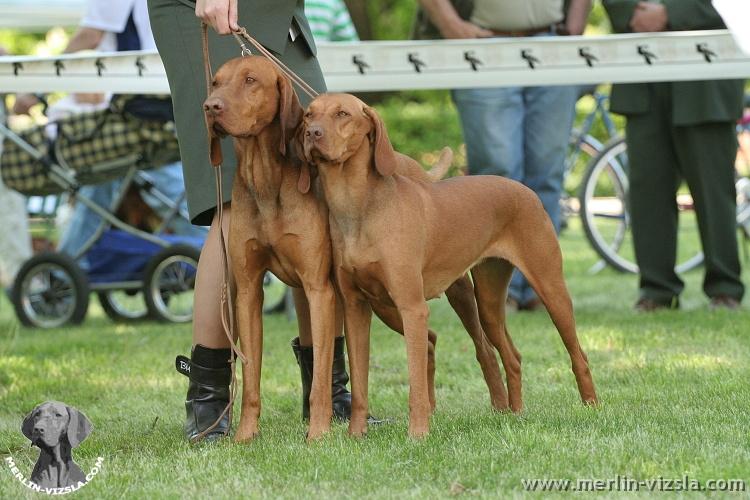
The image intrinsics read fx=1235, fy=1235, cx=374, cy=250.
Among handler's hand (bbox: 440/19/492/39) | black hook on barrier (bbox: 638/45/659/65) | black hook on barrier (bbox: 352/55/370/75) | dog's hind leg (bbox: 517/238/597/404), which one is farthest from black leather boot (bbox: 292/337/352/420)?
handler's hand (bbox: 440/19/492/39)

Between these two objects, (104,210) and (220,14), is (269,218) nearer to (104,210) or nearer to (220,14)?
(220,14)

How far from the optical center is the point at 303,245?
395 cm

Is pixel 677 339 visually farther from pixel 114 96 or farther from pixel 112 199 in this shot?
pixel 112 199

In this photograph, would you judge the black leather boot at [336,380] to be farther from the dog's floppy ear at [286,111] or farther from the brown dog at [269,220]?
the dog's floppy ear at [286,111]

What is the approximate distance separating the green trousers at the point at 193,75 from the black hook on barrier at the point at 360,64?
7.09 feet

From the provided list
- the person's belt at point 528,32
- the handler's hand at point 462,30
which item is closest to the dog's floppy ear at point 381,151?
the handler's hand at point 462,30

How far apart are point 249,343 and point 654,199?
12.8ft

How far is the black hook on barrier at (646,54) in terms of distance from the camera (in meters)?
6.39

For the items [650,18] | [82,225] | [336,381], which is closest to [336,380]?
[336,381]

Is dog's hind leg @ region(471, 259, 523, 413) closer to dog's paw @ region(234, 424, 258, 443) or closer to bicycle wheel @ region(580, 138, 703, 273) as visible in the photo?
dog's paw @ region(234, 424, 258, 443)

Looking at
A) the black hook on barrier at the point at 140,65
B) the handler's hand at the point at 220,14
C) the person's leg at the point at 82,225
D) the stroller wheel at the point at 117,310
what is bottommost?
the stroller wheel at the point at 117,310

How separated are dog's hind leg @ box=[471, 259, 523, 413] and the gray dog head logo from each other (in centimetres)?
165

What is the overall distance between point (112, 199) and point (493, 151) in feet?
9.90

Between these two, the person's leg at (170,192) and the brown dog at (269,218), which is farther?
the person's leg at (170,192)
